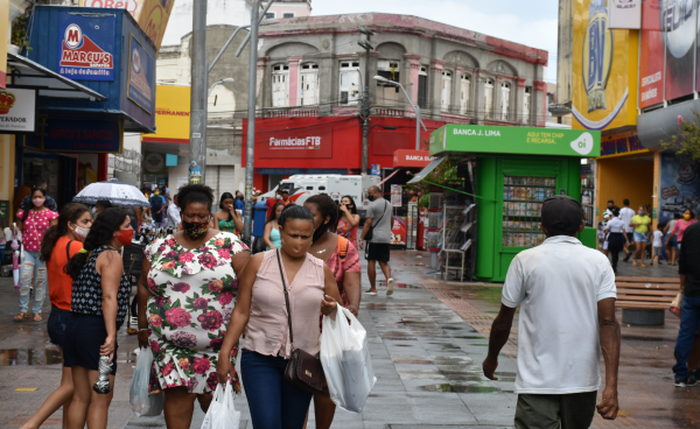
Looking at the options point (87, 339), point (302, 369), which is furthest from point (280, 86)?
point (302, 369)

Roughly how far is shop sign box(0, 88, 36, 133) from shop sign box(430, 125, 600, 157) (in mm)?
7585

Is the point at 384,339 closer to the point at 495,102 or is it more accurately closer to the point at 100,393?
the point at 100,393

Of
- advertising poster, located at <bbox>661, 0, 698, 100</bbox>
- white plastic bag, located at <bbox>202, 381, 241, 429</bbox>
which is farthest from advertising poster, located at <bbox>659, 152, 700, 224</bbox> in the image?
white plastic bag, located at <bbox>202, 381, 241, 429</bbox>

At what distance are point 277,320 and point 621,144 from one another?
24644mm

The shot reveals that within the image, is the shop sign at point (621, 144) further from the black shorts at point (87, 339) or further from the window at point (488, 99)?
the black shorts at point (87, 339)

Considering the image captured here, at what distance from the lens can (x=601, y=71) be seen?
27.1 meters

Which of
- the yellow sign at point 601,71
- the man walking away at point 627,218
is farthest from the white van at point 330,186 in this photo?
the man walking away at point 627,218

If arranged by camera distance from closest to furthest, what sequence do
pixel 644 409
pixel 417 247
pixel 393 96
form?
1. pixel 644 409
2. pixel 417 247
3. pixel 393 96

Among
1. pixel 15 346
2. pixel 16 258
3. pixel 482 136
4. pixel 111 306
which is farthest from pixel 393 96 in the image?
pixel 111 306

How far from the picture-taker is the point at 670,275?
19391 mm

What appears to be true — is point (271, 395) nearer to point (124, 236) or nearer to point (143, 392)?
point (143, 392)

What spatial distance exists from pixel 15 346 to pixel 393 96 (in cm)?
3446

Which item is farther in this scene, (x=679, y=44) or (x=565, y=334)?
(x=679, y=44)

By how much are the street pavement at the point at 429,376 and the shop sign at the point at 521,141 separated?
4383mm
